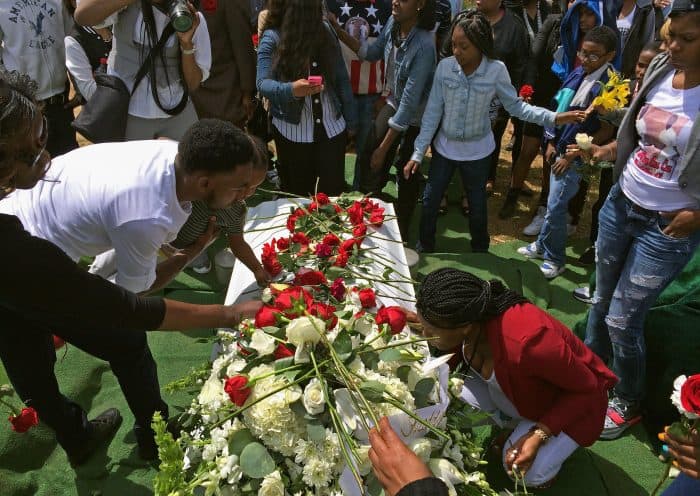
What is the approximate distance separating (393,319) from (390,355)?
198mm

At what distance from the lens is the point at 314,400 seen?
153 centimetres

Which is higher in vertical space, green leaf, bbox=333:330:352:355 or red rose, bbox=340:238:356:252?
green leaf, bbox=333:330:352:355

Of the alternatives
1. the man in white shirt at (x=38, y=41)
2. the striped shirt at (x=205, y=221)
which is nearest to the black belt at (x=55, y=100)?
the man in white shirt at (x=38, y=41)

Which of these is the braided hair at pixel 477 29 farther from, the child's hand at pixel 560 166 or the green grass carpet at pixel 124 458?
the green grass carpet at pixel 124 458

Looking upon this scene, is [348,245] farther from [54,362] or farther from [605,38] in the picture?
[605,38]

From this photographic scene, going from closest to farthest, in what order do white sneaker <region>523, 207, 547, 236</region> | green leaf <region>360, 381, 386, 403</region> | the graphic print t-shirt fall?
1. green leaf <region>360, 381, 386, 403</region>
2. the graphic print t-shirt
3. white sneaker <region>523, 207, 547, 236</region>

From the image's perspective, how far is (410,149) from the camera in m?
4.07

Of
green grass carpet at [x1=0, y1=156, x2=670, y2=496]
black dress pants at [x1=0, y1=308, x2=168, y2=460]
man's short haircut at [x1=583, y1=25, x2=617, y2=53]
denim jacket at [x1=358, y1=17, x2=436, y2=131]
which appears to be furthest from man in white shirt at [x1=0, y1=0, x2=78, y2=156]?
man's short haircut at [x1=583, y1=25, x2=617, y2=53]

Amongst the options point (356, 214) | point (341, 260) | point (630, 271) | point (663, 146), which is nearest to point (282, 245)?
point (341, 260)

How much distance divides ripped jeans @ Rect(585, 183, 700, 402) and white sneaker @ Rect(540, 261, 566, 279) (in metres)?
1.08

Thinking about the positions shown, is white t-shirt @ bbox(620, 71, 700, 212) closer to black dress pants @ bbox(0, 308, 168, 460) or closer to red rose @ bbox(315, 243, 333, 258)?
red rose @ bbox(315, 243, 333, 258)

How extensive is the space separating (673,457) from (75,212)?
6.68 ft

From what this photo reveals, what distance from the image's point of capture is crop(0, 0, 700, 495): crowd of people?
189cm

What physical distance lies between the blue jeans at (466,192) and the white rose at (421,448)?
7.75 ft
